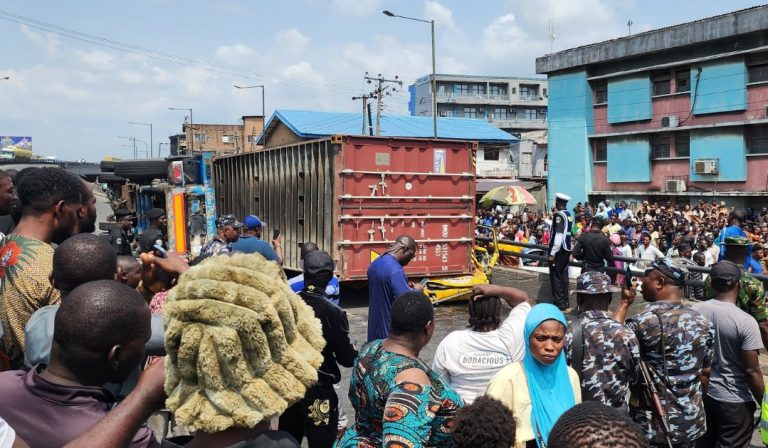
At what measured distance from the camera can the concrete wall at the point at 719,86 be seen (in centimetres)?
2430

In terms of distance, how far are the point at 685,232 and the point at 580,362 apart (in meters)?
12.3

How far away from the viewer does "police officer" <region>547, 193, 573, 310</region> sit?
9.98m

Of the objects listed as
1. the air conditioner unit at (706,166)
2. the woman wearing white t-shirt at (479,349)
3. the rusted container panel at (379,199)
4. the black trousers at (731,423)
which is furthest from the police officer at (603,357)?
the air conditioner unit at (706,166)

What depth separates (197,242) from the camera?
13898 millimetres

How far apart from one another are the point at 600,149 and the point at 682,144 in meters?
4.02

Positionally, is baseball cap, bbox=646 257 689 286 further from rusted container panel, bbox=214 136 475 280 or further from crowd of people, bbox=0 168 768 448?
rusted container panel, bbox=214 136 475 280

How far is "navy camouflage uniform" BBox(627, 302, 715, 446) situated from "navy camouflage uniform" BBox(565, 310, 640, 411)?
0.22 meters

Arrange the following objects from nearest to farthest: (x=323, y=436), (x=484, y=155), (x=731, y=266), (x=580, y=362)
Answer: (x=580, y=362)
(x=323, y=436)
(x=731, y=266)
(x=484, y=155)

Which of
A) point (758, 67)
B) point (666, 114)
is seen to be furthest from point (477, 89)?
point (758, 67)

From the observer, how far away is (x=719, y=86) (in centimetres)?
2491

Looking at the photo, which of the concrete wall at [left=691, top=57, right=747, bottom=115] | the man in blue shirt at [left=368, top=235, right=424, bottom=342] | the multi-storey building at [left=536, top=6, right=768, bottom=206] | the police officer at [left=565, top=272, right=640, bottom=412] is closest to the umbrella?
the multi-storey building at [left=536, top=6, right=768, bottom=206]

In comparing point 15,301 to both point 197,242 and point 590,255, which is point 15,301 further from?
point 197,242

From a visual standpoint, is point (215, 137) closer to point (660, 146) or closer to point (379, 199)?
point (660, 146)

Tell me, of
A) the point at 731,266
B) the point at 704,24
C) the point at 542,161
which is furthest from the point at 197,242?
the point at 542,161
